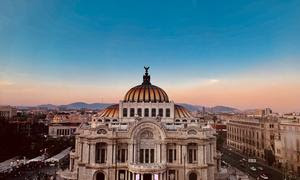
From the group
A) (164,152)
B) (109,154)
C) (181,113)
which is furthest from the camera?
(181,113)

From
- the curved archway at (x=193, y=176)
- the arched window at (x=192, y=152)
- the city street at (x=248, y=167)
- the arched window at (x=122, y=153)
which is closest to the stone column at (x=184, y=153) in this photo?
the arched window at (x=192, y=152)

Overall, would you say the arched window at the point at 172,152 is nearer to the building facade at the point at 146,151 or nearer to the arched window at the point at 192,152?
the building facade at the point at 146,151

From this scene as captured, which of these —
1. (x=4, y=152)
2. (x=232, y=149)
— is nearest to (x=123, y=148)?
(x=4, y=152)

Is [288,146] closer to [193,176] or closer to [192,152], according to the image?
[192,152]

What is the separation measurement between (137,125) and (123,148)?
372 cm

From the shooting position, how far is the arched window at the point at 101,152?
40.7 m

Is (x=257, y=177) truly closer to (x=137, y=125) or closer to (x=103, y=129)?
(x=137, y=125)

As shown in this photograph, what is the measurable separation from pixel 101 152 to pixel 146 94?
11.2m

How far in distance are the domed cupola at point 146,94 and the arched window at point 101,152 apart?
9.05 meters

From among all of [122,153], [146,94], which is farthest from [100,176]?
[146,94]

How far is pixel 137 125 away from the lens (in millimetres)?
39906

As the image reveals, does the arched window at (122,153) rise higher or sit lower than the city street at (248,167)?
higher

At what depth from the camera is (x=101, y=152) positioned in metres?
40.9

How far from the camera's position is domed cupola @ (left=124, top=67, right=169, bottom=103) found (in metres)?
46.6
